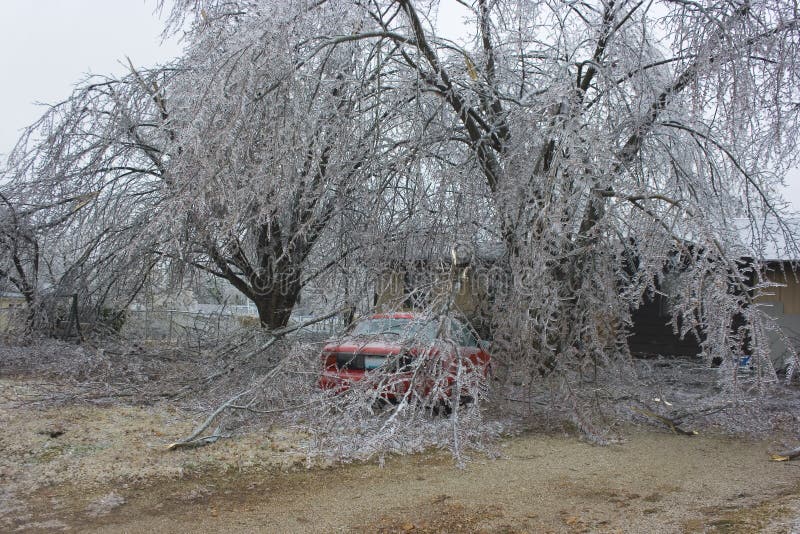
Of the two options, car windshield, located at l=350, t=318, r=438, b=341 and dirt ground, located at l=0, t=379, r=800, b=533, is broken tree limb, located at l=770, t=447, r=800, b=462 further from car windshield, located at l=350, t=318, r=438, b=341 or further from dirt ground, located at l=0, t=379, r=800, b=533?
car windshield, located at l=350, t=318, r=438, b=341

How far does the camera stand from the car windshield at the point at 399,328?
668cm

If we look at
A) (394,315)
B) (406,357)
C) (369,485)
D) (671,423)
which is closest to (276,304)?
(394,315)

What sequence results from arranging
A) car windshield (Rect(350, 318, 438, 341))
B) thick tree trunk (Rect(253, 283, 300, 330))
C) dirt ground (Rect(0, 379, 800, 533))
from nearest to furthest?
dirt ground (Rect(0, 379, 800, 533)) < car windshield (Rect(350, 318, 438, 341)) < thick tree trunk (Rect(253, 283, 300, 330))

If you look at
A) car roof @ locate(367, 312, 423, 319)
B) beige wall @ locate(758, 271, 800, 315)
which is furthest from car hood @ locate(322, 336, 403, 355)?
beige wall @ locate(758, 271, 800, 315)

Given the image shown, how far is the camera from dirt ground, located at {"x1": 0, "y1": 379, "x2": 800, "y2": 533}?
4.44 metres

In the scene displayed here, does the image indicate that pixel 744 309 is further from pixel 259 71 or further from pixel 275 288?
pixel 275 288

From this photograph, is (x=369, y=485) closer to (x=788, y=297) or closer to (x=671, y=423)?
(x=671, y=423)

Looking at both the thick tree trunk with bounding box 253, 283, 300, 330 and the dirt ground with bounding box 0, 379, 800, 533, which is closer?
the dirt ground with bounding box 0, 379, 800, 533

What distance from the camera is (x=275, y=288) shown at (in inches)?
445

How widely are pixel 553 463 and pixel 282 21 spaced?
482cm

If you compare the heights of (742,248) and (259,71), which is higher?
(259,71)

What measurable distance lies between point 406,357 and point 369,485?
161 centimetres

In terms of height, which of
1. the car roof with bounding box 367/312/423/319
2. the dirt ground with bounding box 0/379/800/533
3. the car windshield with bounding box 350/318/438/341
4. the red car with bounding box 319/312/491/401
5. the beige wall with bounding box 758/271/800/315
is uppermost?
the beige wall with bounding box 758/271/800/315

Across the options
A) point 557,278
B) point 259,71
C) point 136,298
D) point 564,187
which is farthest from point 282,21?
point 136,298
